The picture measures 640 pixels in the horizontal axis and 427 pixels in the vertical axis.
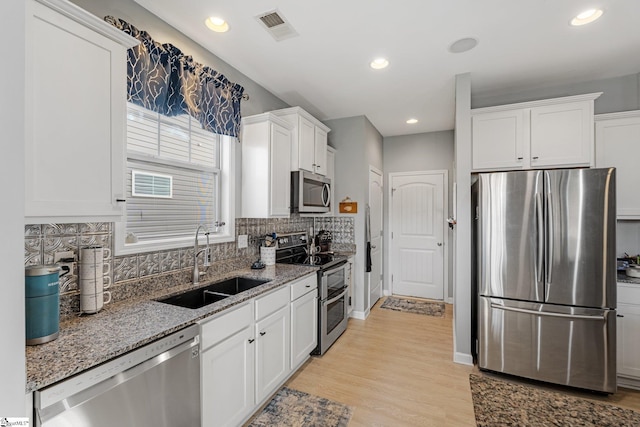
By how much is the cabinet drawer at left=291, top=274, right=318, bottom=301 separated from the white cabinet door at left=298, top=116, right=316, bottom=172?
47.5 inches

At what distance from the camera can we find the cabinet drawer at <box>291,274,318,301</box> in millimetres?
2385

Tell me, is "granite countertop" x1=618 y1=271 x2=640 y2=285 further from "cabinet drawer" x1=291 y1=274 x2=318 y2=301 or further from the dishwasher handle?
the dishwasher handle

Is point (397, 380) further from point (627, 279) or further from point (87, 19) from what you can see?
point (87, 19)

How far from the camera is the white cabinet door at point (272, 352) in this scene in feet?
6.41

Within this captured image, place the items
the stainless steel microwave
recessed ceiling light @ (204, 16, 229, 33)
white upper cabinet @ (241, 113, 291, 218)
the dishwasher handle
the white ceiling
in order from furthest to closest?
the stainless steel microwave
white upper cabinet @ (241, 113, 291, 218)
recessed ceiling light @ (204, 16, 229, 33)
the white ceiling
the dishwasher handle

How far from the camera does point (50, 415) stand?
91 centimetres

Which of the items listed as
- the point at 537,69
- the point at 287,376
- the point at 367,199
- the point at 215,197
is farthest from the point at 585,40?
the point at 287,376

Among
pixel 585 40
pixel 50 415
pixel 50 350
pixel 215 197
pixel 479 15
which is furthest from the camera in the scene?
pixel 215 197

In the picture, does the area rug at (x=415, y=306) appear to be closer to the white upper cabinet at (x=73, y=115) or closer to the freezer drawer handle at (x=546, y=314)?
the freezer drawer handle at (x=546, y=314)

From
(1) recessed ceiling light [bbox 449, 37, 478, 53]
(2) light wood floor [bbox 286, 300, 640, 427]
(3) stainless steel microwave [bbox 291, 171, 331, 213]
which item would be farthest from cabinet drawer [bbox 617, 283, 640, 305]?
(3) stainless steel microwave [bbox 291, 171, 331, 213]

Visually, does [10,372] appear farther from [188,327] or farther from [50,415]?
[188,327]

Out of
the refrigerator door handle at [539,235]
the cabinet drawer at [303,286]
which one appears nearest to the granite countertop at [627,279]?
the refrigerator door handle at [539,235]

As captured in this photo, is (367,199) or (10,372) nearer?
(10,372)

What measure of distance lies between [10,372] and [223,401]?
4.38 ft
